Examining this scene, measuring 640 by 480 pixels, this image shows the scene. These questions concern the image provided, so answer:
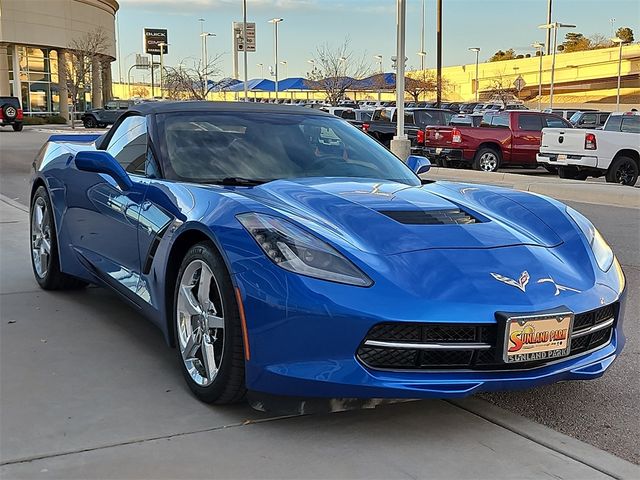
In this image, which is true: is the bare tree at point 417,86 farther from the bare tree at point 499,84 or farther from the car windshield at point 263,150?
the car windshield at point 263,150

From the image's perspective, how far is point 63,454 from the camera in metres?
2.99

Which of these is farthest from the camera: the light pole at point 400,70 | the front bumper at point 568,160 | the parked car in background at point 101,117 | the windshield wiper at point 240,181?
the parked car in background at point 101,117

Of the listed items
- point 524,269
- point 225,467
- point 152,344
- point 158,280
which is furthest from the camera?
point 152,344

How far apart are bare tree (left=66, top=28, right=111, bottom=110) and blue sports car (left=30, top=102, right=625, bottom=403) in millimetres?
42787

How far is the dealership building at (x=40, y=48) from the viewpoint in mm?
51844

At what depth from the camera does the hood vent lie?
3479 millimetres

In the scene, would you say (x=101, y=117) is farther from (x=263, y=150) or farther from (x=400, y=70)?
(x=263, y=150)

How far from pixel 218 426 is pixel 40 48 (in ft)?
187

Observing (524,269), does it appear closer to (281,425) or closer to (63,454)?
(281,425)

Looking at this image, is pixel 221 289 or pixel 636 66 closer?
pixel 221 289

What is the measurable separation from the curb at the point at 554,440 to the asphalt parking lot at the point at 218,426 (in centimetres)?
A: 4

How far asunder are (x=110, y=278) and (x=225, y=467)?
79.1 inches

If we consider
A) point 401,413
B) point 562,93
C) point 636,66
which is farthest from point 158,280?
point 562,93

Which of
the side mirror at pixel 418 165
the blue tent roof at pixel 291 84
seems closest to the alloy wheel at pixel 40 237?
the side mirror at pixel 418 165
